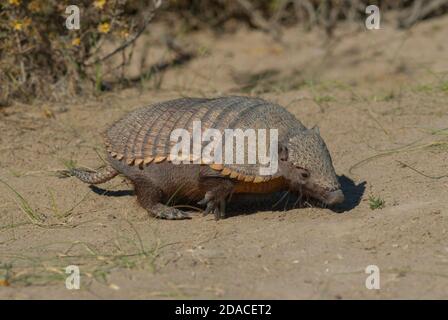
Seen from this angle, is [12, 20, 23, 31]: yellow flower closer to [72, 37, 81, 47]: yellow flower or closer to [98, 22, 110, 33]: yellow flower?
[72, 37, 81, 47]: yellow flower

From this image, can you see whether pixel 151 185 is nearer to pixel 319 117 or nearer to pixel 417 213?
pixel 417 213

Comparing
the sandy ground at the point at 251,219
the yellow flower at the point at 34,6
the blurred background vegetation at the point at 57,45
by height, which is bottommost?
the sandy ground at the point at 251,219

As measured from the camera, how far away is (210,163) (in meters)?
4.95

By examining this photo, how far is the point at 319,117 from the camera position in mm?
6875

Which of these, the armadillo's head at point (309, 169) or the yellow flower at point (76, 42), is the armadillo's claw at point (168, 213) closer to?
the armadillo's head at point (309, 169)

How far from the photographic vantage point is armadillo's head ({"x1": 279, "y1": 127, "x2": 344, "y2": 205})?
496 centimetres

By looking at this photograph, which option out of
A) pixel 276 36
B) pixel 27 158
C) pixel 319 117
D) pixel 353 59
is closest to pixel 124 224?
pixel 27 158

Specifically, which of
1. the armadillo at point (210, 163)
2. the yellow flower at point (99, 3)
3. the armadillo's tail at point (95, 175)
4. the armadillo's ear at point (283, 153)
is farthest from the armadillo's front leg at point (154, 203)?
the yellow flower at point (99, 3)

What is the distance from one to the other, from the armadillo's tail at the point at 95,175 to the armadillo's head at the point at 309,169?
1.28 metres

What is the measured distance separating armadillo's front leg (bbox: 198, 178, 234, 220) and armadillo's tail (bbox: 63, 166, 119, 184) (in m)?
0.77

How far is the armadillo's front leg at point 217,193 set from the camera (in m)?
5.04

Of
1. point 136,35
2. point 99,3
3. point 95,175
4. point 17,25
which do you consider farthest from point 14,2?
point 95,175

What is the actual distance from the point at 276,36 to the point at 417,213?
621 cm
